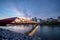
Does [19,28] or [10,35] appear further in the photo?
[19,28]

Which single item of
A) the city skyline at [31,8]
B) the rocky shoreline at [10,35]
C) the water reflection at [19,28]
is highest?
the city skyline at [31,8]

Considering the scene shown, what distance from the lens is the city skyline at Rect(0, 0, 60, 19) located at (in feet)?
6.09

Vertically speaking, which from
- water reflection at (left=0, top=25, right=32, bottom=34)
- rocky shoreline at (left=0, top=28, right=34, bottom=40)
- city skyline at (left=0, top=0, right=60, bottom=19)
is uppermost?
city skyline at (left=0, top=0, right=60, bottom=19)

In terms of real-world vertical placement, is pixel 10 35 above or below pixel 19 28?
below

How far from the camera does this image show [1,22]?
5.38ft

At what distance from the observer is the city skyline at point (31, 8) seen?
186 centimetres

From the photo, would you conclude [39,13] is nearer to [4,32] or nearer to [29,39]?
[29,39]

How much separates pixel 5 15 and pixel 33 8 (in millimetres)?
563

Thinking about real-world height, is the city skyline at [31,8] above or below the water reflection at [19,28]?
above

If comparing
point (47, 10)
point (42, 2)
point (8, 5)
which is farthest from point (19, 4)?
point (47, 10)

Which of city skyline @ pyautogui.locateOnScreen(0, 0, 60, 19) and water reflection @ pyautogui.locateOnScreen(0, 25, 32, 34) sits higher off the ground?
city skyline @ pyautogui.locateOnScreen(0, 0, 60, 19)

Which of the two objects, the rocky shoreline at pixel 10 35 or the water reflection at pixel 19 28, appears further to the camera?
the water reflection at pixel 19 28

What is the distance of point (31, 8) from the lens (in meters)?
2.01

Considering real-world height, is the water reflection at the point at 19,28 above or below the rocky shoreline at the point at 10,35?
above
